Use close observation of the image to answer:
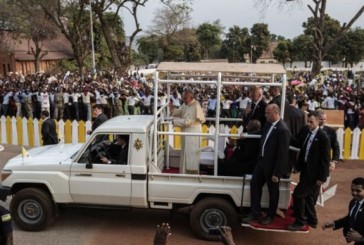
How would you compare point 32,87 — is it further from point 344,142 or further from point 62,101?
point 344,142

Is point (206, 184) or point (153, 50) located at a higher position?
point (153, 50)

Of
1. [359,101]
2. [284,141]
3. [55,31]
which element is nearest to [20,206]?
[284,141]

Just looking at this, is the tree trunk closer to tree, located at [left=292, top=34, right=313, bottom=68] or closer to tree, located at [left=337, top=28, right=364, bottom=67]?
tree, located at [left=292, top=34, right=313, bottom=68]

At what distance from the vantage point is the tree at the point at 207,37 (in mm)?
69250

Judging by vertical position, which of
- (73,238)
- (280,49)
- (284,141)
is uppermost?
(280,49)

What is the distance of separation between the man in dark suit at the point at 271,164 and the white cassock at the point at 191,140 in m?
1.08

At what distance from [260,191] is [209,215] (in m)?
0.93

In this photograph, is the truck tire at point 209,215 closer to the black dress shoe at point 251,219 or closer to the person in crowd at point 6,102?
the black dress shoe at point 251,219

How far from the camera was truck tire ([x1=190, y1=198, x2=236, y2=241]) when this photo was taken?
666 cm

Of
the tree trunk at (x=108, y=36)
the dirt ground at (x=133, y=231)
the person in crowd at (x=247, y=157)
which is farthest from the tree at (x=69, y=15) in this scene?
the person in crowd at (x=247, y=157)

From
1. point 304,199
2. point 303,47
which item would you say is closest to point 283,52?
point 303,47

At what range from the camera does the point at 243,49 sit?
6278 centimetres

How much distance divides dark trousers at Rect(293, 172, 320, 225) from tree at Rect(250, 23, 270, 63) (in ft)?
181

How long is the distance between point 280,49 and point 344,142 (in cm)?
4593
